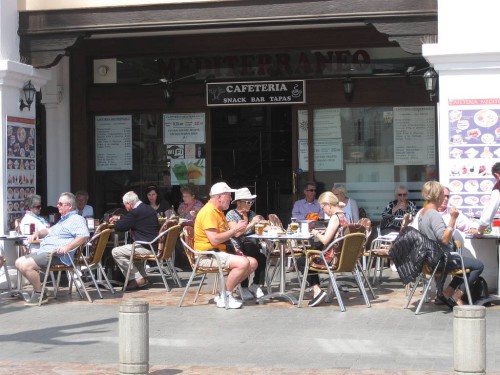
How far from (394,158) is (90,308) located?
20.7 ft

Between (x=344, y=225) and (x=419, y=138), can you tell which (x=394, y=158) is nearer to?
(x=419, y=138)

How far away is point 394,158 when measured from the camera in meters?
15.4

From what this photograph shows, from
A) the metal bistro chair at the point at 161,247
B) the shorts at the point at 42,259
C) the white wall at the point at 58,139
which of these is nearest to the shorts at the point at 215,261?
the metal bistro chair at the point at 161,247

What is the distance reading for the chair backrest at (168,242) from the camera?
12242 millimetres

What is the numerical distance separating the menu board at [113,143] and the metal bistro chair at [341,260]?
20.9 ft

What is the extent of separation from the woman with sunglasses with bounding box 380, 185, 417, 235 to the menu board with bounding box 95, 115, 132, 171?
4.76m

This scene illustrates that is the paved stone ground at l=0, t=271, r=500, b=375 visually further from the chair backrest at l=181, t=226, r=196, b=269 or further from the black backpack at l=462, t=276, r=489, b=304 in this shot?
the chair backrest at l=181, t=226, r=196, b=269

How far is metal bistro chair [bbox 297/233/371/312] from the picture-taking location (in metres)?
10.4

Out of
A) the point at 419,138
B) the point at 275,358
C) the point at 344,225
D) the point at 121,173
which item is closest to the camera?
the point at 275,358

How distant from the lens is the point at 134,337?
683 centimetres

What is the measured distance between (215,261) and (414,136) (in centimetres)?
565

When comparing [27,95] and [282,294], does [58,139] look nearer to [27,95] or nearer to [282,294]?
[27,95]

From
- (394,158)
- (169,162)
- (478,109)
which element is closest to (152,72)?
(169,162)

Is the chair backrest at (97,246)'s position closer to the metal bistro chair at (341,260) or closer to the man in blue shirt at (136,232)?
the man in blue shirt at (136,232)
